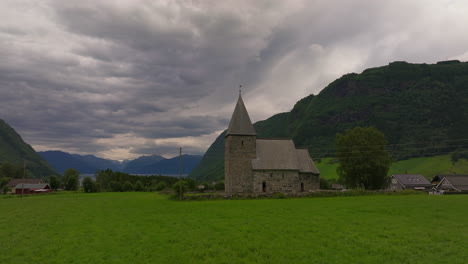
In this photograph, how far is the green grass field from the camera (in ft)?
382

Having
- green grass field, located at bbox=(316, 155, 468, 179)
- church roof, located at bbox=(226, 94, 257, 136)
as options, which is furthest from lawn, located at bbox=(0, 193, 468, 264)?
green grass field, located at bbox=(316, 155, 468, 179)

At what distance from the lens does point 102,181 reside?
372ft

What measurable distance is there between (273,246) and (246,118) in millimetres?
39157

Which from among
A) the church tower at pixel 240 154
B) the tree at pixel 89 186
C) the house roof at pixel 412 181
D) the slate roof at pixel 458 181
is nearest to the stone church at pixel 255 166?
A: the church tower at pixel 240 154

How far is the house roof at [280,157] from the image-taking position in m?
52.0

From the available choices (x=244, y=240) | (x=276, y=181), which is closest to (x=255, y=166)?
(x=276, y=181)

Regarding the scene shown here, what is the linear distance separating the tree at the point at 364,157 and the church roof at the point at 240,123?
20290 millimetres

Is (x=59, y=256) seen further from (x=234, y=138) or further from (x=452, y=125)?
(x=452, y=125)

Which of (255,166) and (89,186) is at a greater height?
(255,166)

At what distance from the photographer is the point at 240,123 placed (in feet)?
172

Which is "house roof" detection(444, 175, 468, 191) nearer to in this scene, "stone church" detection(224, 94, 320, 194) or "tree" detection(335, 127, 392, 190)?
"tree" detection(335, 127, 392, 190)

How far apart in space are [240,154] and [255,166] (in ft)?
10.5

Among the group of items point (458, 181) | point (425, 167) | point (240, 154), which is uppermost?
point (240, 154)

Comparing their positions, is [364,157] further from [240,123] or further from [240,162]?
[240,123]
